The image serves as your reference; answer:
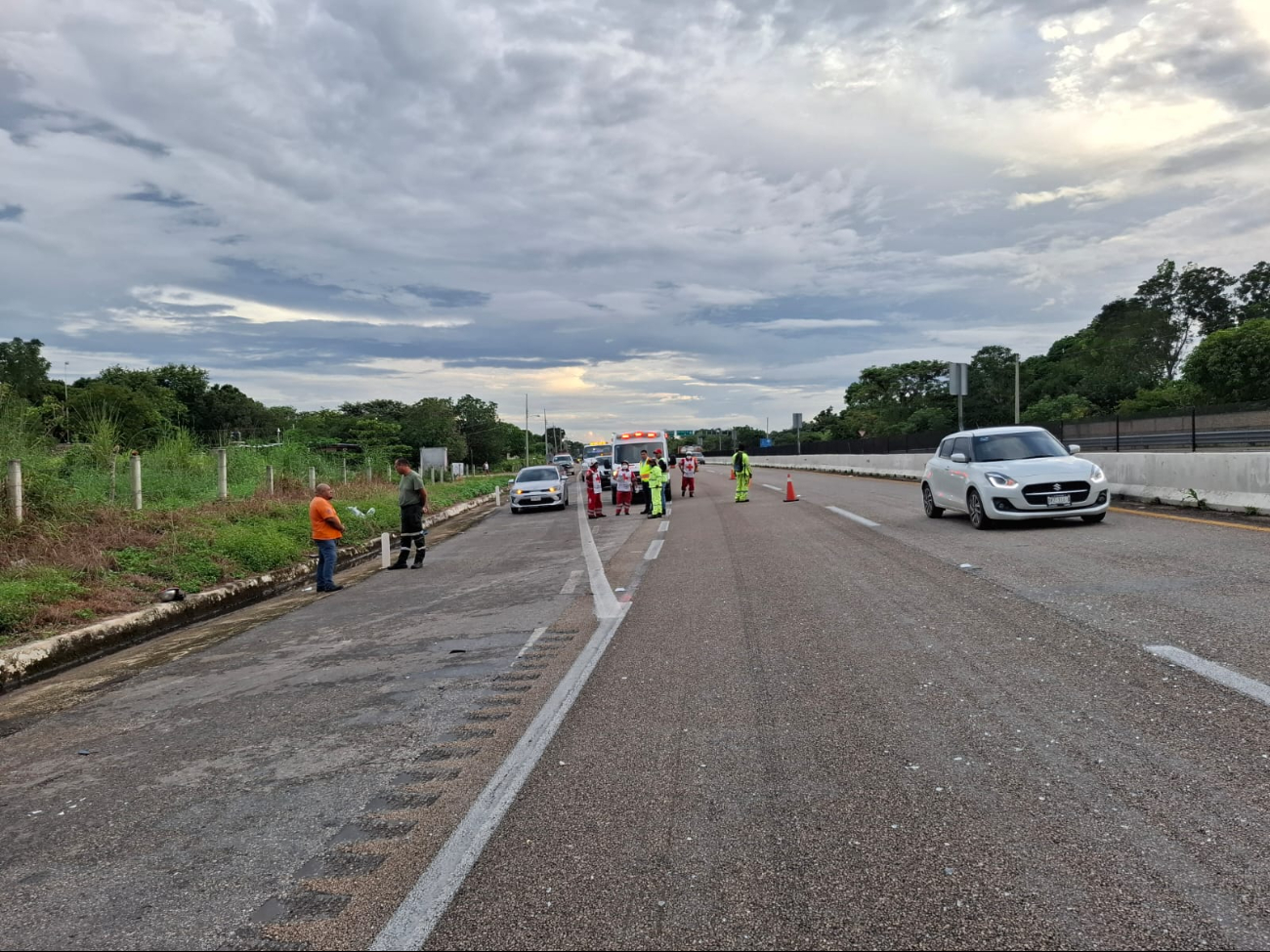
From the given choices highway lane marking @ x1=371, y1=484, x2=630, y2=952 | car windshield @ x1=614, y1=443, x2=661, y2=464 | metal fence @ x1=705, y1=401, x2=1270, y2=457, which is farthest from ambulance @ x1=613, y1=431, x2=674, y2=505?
highway lane marking @ x1=371, y1=484, x2=630, y2=952

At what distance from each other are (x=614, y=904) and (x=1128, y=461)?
16.8m

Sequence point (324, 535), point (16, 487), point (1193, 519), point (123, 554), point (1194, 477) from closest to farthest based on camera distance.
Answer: point (16, 487), point (123, 554), point (324, 535), point (1193, 519), point (1194, 477)

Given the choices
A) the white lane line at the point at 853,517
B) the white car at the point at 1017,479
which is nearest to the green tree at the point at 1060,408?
the white lane line at the point at 853,517

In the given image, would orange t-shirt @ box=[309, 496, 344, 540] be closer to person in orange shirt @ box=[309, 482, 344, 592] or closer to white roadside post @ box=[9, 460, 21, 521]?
person in orange shirt @ box=[309, 482, 344, 592]

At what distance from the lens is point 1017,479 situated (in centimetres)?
1277

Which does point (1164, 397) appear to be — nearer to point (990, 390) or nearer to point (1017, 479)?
point (990, 390)

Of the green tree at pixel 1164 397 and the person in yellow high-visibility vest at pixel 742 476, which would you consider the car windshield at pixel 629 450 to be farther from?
the green tree at pixel 1164 397

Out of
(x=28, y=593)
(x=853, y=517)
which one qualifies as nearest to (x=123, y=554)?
(x=28, y=593)

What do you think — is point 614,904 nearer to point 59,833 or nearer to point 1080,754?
point 1080,754

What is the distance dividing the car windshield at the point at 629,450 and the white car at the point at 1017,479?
563 inches

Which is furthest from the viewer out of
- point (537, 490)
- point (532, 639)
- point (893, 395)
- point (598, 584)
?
point (893, 395)

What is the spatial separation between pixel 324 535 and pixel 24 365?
258ft

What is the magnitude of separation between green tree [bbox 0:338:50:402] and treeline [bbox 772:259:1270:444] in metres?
71.8

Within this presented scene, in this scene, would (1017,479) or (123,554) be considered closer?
(123,554)
